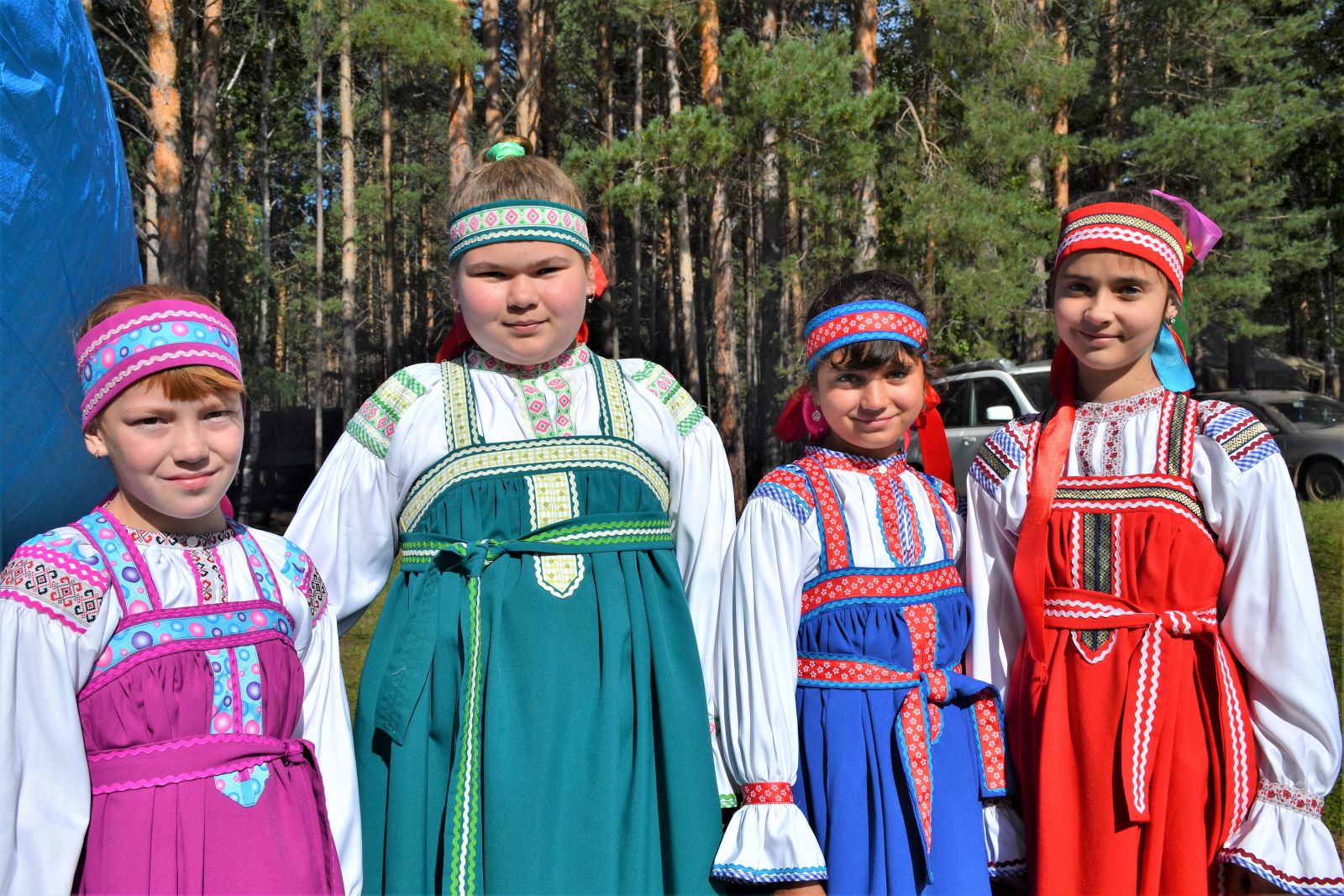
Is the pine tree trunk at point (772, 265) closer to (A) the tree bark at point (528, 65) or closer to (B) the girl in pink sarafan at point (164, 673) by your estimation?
(A) the tree bark at point (528, 65)

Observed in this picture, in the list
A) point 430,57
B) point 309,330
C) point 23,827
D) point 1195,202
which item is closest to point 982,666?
point 23,827

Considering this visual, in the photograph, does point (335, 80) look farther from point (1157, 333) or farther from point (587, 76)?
point (1157, 333)

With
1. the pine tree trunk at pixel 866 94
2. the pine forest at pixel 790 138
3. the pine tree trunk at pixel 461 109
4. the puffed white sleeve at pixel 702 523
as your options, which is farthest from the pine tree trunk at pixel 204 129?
the puffed white sleeve at pixel 702 523

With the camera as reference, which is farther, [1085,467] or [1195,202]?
[1195,202]

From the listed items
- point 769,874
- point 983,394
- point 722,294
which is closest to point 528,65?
point 722,294

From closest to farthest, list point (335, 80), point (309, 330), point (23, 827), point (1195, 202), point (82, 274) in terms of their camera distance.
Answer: point (23, 827) → point (82, 274) → point (1195, 202) → point (335, 80) → point (309, 330)

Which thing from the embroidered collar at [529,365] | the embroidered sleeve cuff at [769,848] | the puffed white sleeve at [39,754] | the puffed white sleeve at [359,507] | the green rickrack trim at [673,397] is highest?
the embroidered collar at [529,365]

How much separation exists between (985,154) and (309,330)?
94.0 feet

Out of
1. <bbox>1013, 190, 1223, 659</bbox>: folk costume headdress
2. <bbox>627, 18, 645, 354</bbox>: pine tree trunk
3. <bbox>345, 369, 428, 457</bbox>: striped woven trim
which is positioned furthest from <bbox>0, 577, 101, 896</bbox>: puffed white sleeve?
<bbox>627, 18, 645, 354</bbox>: pine tree trunk

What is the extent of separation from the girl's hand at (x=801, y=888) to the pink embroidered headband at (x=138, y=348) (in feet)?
4.09

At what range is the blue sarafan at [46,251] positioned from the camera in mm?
1646

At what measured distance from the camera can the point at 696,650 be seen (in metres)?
2.12

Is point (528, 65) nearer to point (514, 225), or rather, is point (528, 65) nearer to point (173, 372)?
point (514, 225)

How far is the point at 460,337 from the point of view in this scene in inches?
89.4
